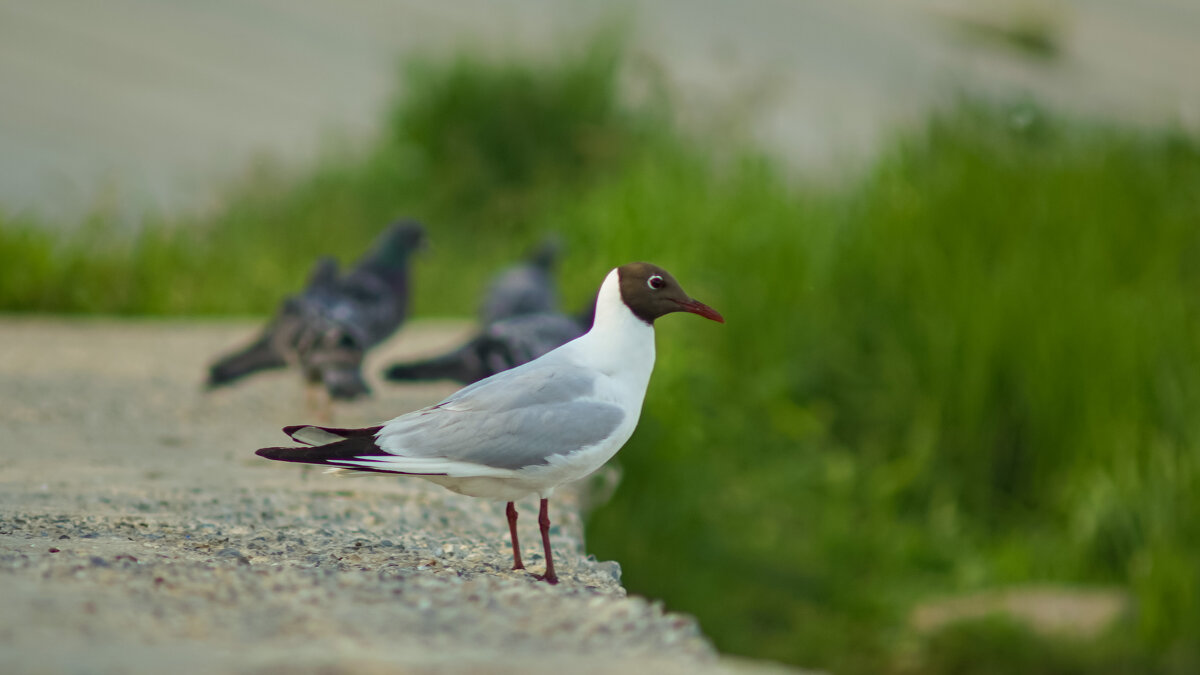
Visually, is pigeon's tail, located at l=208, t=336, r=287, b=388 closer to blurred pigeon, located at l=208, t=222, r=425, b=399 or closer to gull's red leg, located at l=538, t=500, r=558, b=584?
blurred pigeon, located at l=208, t=222, r=425, b=399

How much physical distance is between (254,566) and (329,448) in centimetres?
32

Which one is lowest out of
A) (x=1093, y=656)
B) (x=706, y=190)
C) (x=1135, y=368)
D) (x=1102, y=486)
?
(x=1093, y=656)

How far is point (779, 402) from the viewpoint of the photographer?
25.5ft

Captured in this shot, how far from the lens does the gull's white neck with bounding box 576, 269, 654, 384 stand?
3412 millimetres

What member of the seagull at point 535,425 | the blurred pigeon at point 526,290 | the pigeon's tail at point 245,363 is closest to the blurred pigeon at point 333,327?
the pigeon's tail at point 245,363

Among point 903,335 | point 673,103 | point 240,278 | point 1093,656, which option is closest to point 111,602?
point 1093,656

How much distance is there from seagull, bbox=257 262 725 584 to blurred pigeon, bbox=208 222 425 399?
246 centimetres

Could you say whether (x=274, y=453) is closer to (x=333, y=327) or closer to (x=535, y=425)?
(x=535, y=425)

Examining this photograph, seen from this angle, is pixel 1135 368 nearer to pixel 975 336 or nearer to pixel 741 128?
pixel 975 336

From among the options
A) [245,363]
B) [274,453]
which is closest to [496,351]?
[245,363]

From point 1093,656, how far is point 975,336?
7.46ft

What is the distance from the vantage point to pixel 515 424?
10.6ft

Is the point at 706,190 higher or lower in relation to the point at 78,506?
higher

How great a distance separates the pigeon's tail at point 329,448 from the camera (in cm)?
313
